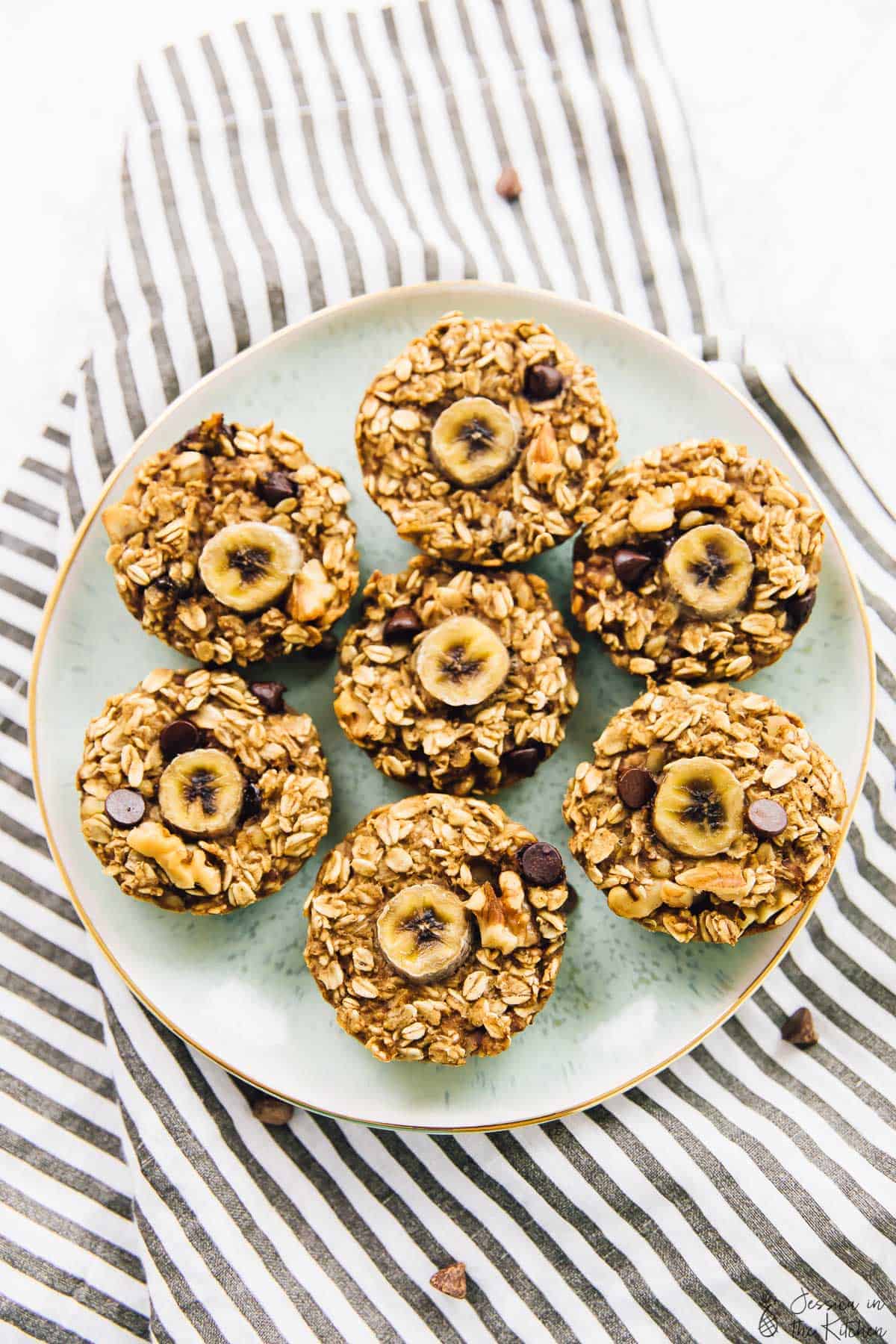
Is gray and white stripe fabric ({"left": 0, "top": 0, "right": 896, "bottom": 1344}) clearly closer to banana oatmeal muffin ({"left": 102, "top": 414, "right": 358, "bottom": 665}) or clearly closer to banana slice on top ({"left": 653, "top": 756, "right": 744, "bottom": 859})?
banana oatmeal muffin ({"left": 102, "top": 414, "right": 358, "bottom": 665})

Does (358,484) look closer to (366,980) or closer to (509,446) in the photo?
(509,446)

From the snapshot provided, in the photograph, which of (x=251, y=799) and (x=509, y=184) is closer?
(x=251, y=799)

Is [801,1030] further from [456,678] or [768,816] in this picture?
[456,678]

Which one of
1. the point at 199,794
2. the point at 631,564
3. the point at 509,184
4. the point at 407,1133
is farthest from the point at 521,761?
the point at 509,184

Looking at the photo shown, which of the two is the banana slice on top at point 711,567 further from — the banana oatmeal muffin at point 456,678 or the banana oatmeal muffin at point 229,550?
the banana oatmeal muffin at point 229,550

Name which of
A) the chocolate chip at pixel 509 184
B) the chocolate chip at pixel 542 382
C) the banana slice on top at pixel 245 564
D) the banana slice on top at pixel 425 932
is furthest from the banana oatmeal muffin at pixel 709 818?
the chocolate chip at pixel 509 184

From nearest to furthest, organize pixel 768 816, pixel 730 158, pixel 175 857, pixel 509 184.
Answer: pixel 768 816
pixel 175 857
pixel 509 184
pixel 730 158

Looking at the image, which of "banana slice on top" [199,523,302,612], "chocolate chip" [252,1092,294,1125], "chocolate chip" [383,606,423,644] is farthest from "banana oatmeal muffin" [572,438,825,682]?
"chocolate chip" [252,1092,294,1125]
